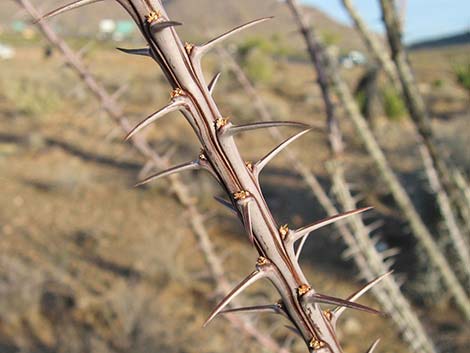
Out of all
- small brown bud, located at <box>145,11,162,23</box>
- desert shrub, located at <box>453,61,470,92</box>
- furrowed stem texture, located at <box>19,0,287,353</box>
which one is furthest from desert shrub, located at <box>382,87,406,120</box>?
small brown bud, located at <box>145,11,162,23</box>

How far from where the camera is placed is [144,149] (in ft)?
7.95

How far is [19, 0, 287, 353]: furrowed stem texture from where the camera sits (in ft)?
7.41

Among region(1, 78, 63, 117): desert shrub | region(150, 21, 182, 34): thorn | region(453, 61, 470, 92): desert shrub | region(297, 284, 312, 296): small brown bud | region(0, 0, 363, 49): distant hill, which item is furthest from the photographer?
region(1, 78, 63, 117): desert shrub

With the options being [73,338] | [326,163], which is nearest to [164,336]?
[73,338]

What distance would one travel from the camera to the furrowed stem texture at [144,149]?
Answer: 2.26m

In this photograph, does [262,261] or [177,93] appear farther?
[262,261]

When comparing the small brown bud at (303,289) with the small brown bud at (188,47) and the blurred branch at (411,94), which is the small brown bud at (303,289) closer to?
the small brown bud at (188,47)

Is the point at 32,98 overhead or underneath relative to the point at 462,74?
overhead

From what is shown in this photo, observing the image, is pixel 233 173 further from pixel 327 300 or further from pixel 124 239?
pixel 124 239

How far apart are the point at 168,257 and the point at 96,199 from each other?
144 inches

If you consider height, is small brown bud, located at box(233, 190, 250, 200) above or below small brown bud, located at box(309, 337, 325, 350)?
above

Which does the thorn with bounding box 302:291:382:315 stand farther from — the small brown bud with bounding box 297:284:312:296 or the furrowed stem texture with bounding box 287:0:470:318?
the furrowed stem texture with bounding box 287:0:470:318

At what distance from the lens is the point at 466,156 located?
9.87 metres

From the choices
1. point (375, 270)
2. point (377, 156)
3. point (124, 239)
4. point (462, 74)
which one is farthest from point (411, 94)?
point (124, 239)
